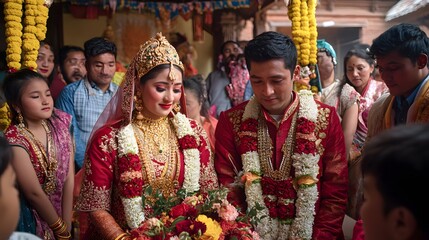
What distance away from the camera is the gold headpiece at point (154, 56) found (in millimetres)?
2381

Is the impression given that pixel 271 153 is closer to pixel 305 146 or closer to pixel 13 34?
pixel 305 146

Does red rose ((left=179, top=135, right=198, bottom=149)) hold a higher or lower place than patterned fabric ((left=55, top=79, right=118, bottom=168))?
lower

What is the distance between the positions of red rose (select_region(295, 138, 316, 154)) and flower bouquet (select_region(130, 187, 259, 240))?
0.47 metres

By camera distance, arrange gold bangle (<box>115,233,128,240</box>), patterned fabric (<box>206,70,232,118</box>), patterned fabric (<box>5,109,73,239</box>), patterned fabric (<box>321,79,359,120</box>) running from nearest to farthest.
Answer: gold bangle (<box>115,233,128,240</box>), patterned fabric (<box>5,109,73,239</box>), patterned fabric (<box>321,79,359,120</box>), patterned fabric (<box>206,70,232,118</box>)

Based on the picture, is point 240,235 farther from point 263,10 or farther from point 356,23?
A: point 356,23

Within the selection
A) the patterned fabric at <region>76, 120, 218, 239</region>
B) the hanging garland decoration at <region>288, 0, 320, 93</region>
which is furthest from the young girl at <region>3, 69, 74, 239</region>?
the hanging garland decoration at <region>288, 0, 320, 93</region>

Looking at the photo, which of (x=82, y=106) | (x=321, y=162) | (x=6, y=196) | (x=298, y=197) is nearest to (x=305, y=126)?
(x=321, y=162)

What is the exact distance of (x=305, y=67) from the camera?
3674 mm

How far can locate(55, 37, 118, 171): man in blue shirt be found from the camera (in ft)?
14.1

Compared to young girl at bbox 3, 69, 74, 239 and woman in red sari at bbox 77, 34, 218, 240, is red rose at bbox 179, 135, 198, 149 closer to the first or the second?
woman in red sari at bbox 77, 34, 218, 240

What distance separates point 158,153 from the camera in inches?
97.7

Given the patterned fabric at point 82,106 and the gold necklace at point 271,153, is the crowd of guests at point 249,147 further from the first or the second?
the patterned fabric at point 82,106

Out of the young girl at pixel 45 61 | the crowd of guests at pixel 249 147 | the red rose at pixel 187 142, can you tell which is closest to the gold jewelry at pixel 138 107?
the crowd of guests at pixel 249 147

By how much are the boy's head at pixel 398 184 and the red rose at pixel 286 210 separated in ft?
3.68
